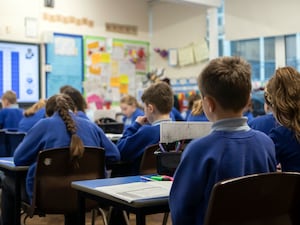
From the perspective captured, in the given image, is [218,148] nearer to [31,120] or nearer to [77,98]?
[77,98]

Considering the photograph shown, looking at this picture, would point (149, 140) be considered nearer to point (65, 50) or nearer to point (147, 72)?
point (65, 50)

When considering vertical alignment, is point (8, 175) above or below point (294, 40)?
below

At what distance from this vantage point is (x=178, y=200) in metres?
1.50

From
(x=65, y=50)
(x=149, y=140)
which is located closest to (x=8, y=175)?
(x=149, y=140)

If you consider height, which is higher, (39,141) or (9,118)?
(9,118)

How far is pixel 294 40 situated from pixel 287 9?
458 mm

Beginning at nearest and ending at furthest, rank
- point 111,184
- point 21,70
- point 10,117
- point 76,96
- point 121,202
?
point 121,202 → point 111,184 → point 76,96 → point 10,117 → point 21,70

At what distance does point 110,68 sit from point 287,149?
5789 millimetres

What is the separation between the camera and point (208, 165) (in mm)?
1460

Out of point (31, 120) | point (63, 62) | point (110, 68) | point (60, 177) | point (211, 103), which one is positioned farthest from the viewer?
point (110, 68)

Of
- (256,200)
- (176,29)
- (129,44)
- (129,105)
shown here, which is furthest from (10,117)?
(256,200)

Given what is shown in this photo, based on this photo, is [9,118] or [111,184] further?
[9,118]

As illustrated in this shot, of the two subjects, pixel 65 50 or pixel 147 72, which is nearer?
pixel 65 50

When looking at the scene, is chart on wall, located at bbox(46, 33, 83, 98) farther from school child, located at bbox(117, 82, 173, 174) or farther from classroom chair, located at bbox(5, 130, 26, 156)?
school child, located at bbox(117, 82, 173, 174)
